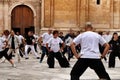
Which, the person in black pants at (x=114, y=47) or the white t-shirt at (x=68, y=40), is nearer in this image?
the person in black pants at (x=114, y=47)

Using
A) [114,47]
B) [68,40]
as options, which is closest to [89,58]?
[114,47]

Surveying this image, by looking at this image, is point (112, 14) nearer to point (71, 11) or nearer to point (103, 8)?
point (103, 8)

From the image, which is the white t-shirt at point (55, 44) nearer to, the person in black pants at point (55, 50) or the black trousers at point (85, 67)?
the person in black pants at point (55, 50)

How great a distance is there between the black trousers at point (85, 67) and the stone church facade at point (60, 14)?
942 inches

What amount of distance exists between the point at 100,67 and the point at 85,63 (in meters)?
0.38

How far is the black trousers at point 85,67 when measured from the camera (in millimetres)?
10992

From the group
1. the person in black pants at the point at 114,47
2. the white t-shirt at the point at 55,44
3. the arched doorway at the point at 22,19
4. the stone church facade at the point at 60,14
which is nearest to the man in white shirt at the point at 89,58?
the white t-shirt at the point at 55,44

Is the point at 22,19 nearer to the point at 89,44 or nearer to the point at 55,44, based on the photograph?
the point at 55,44

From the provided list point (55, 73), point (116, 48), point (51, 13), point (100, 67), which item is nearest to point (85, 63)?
point (100, 67)

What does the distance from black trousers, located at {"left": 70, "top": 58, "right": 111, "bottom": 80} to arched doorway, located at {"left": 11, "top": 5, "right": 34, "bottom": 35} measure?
83.9ft

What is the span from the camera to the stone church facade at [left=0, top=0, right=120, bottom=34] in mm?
35281

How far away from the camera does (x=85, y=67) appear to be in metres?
11.0

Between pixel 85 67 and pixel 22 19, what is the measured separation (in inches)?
1019

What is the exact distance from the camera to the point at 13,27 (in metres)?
36.5
